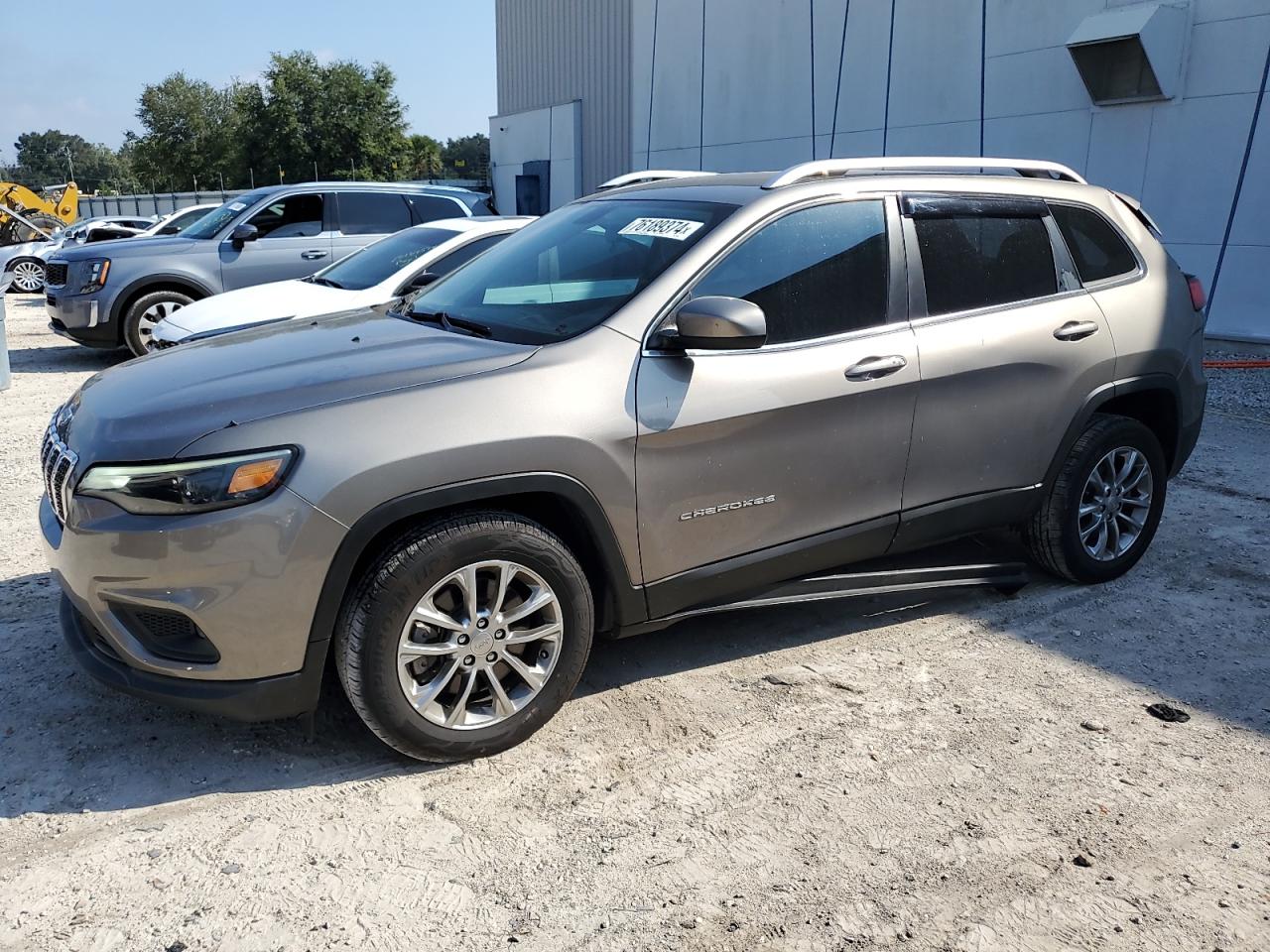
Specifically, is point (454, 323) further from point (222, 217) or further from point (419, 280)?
point (222, 217)

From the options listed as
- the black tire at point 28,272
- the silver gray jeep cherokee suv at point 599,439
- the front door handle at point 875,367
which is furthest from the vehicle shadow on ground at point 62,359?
the front door handle at point 875,367

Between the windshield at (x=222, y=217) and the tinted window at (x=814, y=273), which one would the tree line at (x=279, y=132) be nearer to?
the windshield at (x=222, y=217)

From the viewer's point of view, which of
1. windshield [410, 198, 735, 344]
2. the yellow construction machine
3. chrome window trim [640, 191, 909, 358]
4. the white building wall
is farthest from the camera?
the yellow construction machine

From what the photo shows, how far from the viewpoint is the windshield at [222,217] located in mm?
10875

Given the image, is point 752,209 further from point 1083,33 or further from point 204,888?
point 1083,33

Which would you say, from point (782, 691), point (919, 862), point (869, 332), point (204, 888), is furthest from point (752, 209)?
point (204, 888)

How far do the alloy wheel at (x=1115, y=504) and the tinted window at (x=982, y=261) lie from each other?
2.87 ft

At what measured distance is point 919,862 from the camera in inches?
114

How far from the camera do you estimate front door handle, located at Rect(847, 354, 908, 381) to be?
3816mm

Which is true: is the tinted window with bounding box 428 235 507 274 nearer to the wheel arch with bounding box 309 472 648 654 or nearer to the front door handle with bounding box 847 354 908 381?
the front door handle with bounding box 847 354 908 381

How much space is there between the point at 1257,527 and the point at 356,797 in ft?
16.3

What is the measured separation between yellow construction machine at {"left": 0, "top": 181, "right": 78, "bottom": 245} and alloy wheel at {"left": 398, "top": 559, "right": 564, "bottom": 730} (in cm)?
2349

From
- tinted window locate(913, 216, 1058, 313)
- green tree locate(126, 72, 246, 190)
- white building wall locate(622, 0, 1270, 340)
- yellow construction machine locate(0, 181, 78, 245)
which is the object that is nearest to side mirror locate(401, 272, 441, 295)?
tinted window locate(913, 216, 1058, 313)

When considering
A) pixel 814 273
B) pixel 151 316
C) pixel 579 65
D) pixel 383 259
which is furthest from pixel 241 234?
pixel 579 65
